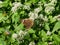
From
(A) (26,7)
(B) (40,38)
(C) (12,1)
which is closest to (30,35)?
(B) (40,38)

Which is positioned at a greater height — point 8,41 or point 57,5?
point 57,5

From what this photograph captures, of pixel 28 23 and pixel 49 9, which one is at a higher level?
pixel 49 9

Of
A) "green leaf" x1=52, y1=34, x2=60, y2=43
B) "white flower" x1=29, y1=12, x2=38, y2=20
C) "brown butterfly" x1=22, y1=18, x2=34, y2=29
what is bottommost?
"green leaf" x1=52, y1=34, x2=60, y2=43

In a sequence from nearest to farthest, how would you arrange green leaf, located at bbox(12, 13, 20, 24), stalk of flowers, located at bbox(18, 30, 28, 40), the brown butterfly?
1. stalk of flowers, located at bbox(18, 30, 28, 40)
2. the brown butterfly
3. green leaf, located at bbox(12, 13, 20, 24)

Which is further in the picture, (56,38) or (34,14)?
(34,14)

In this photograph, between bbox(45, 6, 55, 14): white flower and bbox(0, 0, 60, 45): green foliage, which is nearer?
bbox(0, 0, 60, 45): green foliage

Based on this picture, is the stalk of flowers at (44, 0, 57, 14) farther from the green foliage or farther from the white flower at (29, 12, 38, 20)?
the white flower at (29, 12, 38, 20)

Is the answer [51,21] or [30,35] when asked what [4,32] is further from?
[51,21]

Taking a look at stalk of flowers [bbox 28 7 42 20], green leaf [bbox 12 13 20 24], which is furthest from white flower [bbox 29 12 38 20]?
green leaf [bbox 12 13 20 24]

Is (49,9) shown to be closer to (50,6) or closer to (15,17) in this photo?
(50,6)

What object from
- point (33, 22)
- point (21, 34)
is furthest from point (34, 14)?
point (21, 34)

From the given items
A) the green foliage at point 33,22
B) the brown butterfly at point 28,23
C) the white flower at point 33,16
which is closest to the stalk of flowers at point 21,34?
the green foliage at point 33,22
